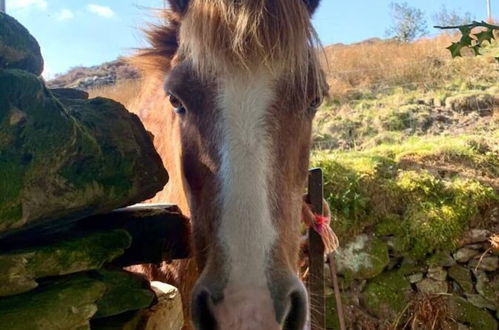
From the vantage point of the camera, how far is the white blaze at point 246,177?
149 centimetres

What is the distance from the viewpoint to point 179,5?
7.39 feet

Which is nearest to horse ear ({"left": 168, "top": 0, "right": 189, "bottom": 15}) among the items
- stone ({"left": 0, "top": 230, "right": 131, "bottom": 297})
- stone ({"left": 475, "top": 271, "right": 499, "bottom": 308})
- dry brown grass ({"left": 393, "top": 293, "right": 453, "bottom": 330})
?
stone ({"left": 0, "top": 230, "right": 131, "bottom": 297})

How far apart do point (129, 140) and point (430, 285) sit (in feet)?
16.6

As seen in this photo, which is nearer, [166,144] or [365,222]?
[166,144]

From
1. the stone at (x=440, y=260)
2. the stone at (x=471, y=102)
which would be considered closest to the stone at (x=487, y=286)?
the stone at (x=440, y=260)

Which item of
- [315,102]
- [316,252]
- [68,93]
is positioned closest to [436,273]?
[316,252]

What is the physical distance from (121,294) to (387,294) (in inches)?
189

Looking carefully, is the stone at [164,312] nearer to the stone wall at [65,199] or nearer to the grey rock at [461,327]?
the stone wall at [65,199]

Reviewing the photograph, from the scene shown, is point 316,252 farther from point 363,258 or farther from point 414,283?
point 414,283

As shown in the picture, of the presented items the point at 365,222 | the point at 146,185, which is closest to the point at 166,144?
the point at 146,185

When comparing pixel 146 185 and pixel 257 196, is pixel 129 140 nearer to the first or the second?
pixel 146 185

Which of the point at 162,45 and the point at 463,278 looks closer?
the point at 162,45

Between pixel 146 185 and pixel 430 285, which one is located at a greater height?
pixel 146 185

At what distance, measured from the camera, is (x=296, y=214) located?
6.26 feet
